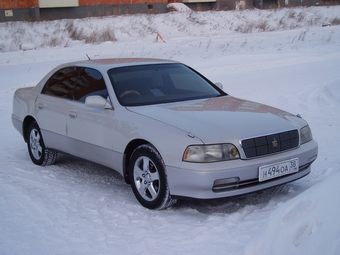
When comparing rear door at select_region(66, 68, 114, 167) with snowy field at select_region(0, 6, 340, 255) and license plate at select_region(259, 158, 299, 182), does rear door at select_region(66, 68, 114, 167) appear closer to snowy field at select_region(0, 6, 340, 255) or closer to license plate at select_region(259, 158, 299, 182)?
snowy field at select_region(0, 6, 340, 255)

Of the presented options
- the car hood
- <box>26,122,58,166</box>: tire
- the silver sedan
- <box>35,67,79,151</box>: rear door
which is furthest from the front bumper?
<box>26,122,58,166</box>: tire

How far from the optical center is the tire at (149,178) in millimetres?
4645

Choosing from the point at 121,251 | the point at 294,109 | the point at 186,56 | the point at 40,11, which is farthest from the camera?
the point at 40,11

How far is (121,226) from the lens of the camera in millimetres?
4469

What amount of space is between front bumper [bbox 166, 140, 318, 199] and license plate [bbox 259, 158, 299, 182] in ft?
0.15

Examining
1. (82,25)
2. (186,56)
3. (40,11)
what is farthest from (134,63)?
(40,11)

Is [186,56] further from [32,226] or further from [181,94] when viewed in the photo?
[32,226]

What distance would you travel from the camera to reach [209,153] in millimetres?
4359

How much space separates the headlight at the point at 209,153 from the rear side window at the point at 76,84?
1.57 meters

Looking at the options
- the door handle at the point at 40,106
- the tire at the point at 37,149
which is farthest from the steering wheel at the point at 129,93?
the tire at the point at 37,149

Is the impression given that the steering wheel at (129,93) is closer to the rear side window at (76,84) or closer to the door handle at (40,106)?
the rear side window at (76,84)

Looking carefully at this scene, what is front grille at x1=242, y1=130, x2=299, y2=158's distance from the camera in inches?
176

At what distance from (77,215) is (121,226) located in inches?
Result: 21.8

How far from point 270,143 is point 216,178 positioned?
26.7 inches
